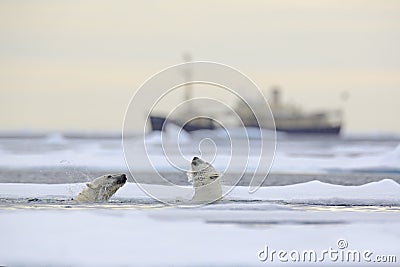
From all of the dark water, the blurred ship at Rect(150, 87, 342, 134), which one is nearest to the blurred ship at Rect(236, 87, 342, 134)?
the blurred ship at Rect(150, 87, 342, 134)

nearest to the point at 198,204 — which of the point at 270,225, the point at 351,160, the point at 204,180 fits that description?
the point at 204,180

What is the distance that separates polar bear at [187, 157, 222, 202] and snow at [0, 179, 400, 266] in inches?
10.3

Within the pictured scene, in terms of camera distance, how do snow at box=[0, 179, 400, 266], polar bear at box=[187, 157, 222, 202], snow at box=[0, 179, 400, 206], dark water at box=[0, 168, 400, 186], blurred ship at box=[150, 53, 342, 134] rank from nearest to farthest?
1. snow at box=[0, 179, 400, 266]
2. polar bear at box=[187, 157, 222, 202]
3. snow at box=[0, 179, 400, 206]
4. dark water at box=[0, 168, 400, 186]
5. blurred ship at box=[150, 53, 342, 134]

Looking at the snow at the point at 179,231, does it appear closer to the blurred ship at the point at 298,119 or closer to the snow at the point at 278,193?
the snow at the point at 278,193

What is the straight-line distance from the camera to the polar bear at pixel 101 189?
1366 centimetres

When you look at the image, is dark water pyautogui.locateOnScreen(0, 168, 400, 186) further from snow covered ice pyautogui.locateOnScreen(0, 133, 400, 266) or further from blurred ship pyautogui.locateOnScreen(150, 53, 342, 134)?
blurred ship pyautogui.locateOnScreen(150, 53, 342, 134)

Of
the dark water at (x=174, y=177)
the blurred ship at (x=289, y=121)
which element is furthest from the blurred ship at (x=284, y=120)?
the dark water at (x=174, y=177)

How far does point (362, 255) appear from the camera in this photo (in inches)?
377

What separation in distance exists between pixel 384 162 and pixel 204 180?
10.7 metres

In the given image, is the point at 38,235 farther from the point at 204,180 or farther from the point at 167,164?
the point at 167,164

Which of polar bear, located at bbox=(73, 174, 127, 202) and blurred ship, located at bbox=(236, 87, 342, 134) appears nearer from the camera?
polar bear, located at bbox=(73, 174, 127, 202)

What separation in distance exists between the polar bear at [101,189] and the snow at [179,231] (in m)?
0.35

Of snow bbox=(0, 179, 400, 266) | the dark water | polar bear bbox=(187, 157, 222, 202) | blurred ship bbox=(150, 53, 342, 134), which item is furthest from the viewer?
blurred ship bbox=(150, 53, 342, 134)

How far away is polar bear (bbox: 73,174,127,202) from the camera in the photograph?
538 inches
